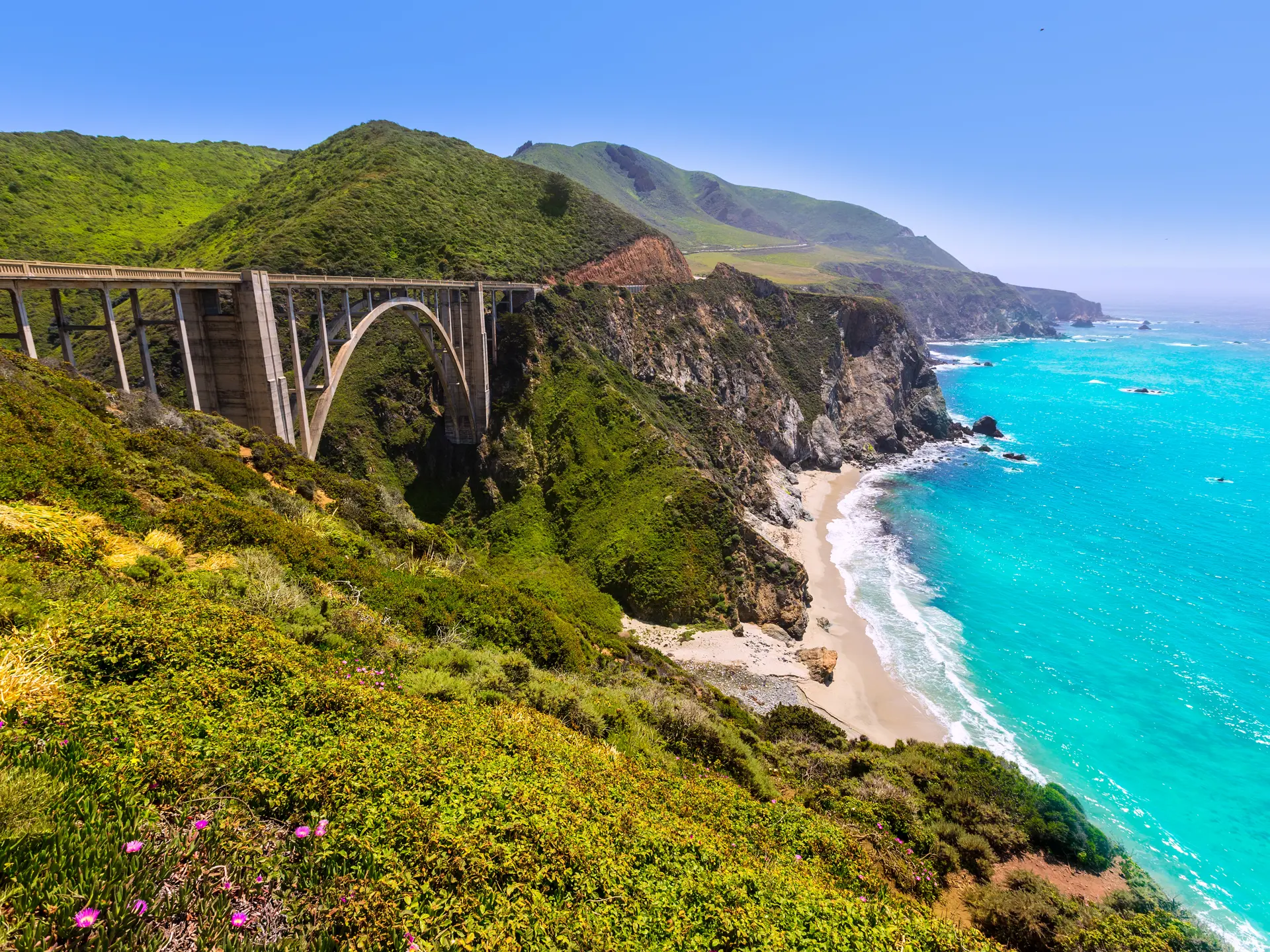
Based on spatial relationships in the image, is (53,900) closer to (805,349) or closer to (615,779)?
(615,779)

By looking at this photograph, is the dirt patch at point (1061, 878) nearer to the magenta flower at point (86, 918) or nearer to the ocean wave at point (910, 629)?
the ocean wave at point (910, 629)

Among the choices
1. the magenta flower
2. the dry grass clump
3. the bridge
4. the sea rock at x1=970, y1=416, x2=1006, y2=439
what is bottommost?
the sea rock at x1=970, y1=416, x2=1006, y2=439

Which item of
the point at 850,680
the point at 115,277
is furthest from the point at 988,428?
the point at 115,277

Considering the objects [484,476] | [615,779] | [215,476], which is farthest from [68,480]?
[484,476]

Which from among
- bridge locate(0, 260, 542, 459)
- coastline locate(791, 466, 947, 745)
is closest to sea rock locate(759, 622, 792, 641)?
coastline locate(791, 466, 947, 745)

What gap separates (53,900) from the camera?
3734 mm

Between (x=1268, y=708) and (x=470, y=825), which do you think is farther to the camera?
(x=1268, y=708)

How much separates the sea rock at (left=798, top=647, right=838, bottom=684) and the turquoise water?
5.02 metres

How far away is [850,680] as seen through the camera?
33.2 meters

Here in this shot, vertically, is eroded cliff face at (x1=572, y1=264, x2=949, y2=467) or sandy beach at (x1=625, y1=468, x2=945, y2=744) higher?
eroded cliff face at (x1=572, y1=264, x2=949, y2=467)

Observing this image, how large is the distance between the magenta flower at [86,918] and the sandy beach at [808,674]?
25017 millimetres

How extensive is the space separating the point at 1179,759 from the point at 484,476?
1874 inches

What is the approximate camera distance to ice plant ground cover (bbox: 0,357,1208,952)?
468 cm

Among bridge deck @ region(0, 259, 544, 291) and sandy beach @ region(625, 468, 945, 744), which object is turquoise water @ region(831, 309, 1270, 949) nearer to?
sandy beach @ region(625, 468, 945, 744)
